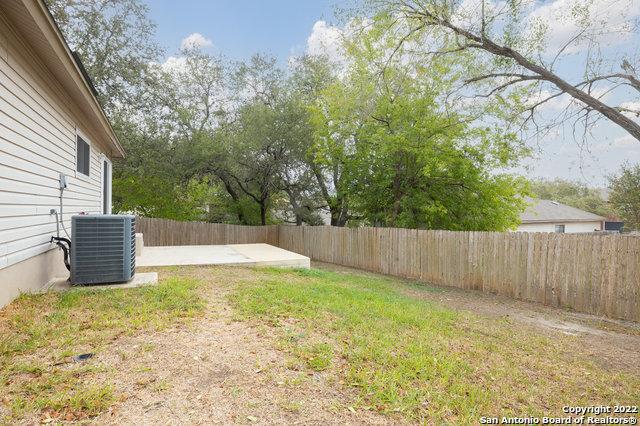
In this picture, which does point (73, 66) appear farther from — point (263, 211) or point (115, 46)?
point (263, 211)

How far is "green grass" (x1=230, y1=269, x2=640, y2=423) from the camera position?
7.90 feet

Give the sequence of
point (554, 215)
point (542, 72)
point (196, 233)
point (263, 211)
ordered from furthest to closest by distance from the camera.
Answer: point (554, 215) < point (263, 211) < point (196, 233) < point (542, 72)

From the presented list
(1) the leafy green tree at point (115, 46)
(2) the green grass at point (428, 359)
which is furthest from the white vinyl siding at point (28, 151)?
(1) the leafy green tree at point (115, 46)

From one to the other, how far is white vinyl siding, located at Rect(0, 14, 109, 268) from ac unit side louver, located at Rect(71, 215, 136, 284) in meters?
0.47

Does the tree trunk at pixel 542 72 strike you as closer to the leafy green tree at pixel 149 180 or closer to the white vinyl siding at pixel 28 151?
the white vinyl siding at pixel 28 151

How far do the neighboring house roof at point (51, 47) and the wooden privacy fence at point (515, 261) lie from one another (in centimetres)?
842

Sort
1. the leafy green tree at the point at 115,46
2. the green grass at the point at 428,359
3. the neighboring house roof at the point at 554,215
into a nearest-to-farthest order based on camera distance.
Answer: the green grass at the point at 428,359, the leafy green tree at the point at 115,46, the neighboring house roof at the point at 554,215

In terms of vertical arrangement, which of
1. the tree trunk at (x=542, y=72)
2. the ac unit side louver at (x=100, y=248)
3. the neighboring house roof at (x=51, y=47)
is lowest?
the ac unit side louver at (x=100, y=248)

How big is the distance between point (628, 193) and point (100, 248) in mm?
24028

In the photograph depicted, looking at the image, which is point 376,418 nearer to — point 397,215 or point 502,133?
point 397,215

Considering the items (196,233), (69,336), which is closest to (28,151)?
(69,336)

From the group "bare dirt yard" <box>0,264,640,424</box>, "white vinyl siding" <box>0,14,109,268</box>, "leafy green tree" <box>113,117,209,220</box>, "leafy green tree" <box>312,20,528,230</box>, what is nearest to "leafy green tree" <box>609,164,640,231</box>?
"leafy green tree" <box>312,20,528,230</box>

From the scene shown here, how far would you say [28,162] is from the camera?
396 cm

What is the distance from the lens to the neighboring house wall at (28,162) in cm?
335
